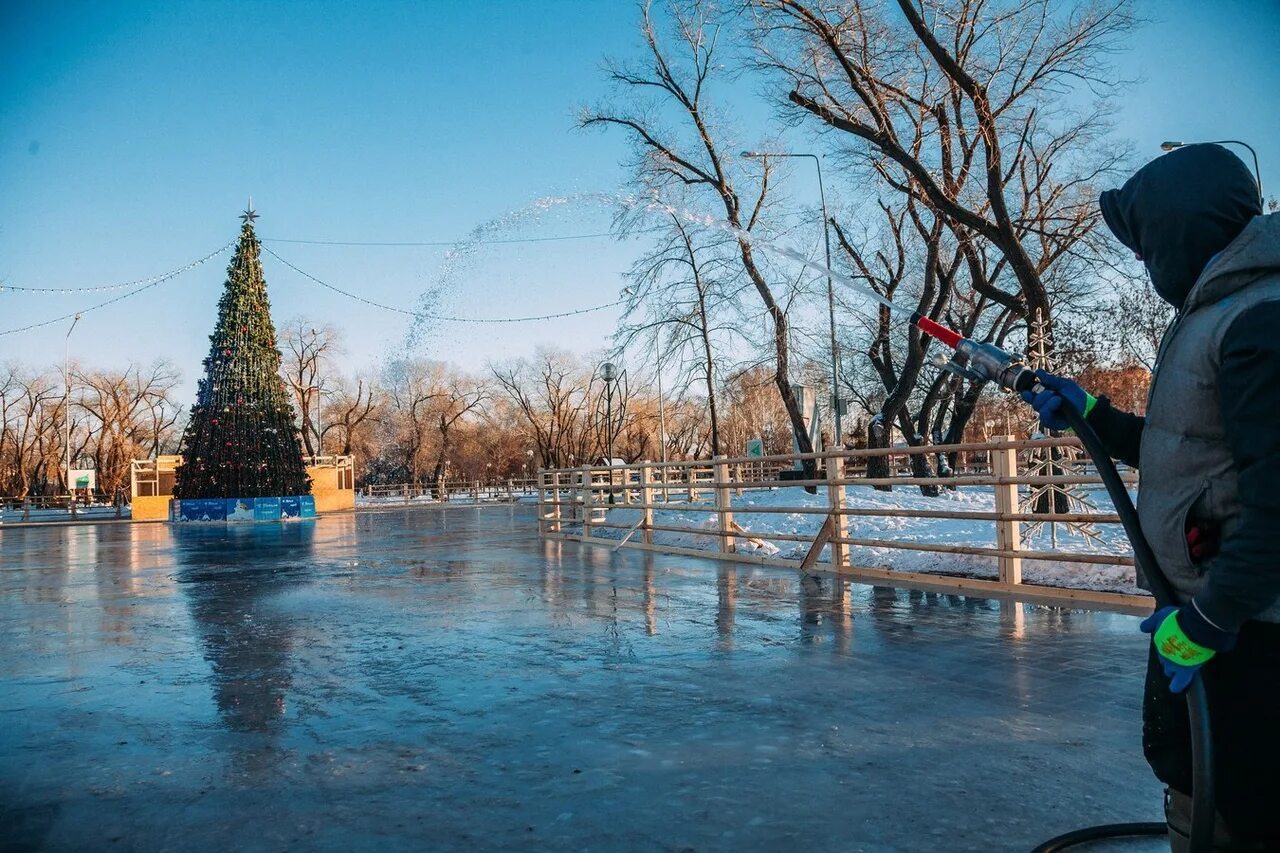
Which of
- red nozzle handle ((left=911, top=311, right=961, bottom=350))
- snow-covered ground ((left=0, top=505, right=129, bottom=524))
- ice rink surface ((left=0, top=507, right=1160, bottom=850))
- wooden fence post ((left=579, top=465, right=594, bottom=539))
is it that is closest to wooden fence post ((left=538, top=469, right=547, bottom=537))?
wooden fence post ((left=579, top=465, right=594, bottom=539))

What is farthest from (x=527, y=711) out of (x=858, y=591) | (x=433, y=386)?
(x=433, y=386)

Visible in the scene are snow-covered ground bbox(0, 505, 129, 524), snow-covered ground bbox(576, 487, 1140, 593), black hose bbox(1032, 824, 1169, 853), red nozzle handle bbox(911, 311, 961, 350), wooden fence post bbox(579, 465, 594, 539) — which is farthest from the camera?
snow-covered ground bbox(0, 505, 129, 524)

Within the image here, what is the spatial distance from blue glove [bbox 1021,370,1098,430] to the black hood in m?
0.30

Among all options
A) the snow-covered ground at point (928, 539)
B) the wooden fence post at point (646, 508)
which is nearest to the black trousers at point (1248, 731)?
the snow-covered ground at point (928, 539)

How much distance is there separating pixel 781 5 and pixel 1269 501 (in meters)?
17.1

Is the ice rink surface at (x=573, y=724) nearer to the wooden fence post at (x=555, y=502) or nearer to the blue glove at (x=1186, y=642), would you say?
the blue glove at (x=1186, y=642)

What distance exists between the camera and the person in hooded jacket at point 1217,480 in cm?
169

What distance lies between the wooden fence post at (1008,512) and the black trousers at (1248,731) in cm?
665

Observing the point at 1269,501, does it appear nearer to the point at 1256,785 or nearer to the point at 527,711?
the point at 1256,785

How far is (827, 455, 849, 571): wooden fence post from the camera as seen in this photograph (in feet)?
32.9

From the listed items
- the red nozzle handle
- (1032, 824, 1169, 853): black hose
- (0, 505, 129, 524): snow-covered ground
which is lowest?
(0, 505, 129, 524): snow-covered ground

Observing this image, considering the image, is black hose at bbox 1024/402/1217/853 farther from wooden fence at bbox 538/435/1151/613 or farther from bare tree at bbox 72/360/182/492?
bare tree at bbox 72/360/182/492

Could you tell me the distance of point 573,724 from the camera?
420cm

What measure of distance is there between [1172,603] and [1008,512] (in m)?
6.71
